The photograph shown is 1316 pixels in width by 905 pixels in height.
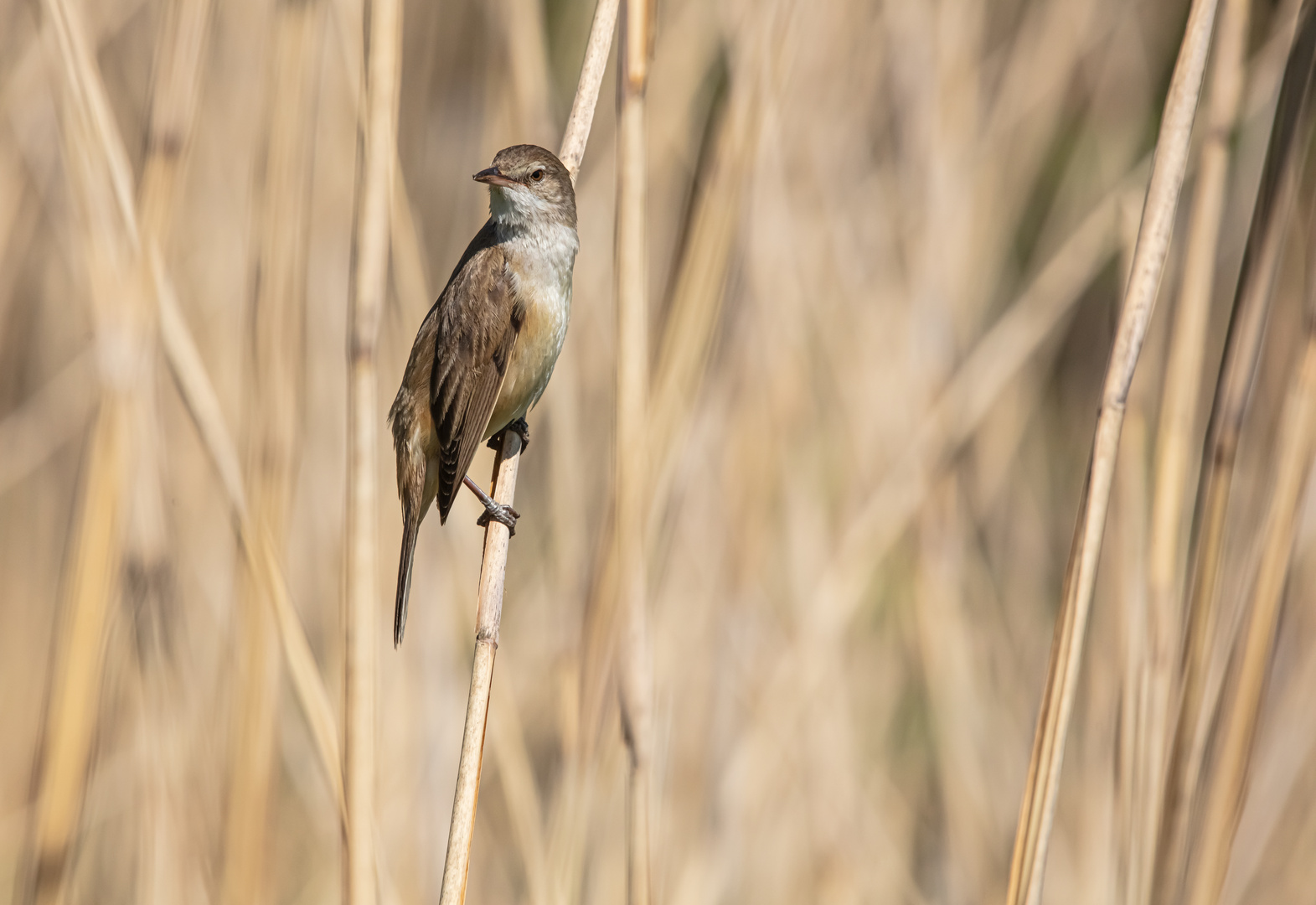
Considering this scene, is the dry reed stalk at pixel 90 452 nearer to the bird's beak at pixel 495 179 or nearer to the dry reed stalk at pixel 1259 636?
the bird's beak at pixel 495 179

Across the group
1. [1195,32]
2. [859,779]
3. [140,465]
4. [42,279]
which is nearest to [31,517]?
[42,279]

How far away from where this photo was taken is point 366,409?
129cm

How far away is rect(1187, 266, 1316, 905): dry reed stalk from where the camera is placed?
1.46m

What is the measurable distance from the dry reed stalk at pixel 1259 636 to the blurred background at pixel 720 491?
0.48 ft

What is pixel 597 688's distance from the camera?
1687mm

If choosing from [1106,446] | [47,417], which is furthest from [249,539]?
[47,417]

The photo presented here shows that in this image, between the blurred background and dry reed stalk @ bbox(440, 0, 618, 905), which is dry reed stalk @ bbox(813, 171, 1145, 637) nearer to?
the blurred background

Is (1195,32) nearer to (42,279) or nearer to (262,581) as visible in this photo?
(262,581)

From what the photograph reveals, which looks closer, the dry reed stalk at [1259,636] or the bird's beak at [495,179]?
the dry reed stalk at [1259,636]

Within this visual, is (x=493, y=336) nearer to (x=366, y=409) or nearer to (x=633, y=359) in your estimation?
(x=633, y=359)

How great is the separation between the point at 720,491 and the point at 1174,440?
1063mm

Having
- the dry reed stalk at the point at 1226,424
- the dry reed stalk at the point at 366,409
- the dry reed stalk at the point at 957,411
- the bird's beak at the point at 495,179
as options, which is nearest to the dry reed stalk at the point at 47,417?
the bird's beak at the point at 495,179

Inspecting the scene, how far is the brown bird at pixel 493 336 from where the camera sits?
203cm

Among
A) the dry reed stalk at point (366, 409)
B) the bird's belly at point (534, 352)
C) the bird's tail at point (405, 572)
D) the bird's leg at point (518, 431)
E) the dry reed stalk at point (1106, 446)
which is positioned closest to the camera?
the dry reed stalk at point (366, 409)
